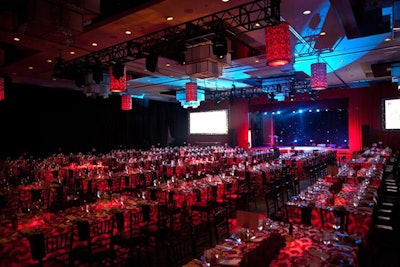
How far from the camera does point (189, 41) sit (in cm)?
712

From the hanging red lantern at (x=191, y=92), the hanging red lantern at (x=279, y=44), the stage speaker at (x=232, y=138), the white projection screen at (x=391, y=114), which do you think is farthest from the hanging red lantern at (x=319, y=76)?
the stage speaker at (x=232, y=138)

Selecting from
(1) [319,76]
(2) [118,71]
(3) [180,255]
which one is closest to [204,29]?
(2) [118,71]

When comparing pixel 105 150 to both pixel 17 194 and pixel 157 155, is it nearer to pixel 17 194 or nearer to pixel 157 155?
pixel 157 155

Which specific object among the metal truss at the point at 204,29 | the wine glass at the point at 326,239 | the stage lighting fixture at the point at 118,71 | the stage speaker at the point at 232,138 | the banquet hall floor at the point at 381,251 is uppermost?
the metal truss at the point at 204,29

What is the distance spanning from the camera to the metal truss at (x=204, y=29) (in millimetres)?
5493

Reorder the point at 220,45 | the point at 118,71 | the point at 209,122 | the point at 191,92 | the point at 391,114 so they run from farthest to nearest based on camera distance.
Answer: the point at 209,122, the point at 391,114, the point at 191,92, the point at 118,71, the point at 220,45

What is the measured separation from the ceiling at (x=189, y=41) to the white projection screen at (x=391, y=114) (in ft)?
10.8

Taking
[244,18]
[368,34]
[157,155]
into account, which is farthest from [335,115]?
[244,18]

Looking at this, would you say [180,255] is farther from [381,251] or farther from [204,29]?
[204,29]

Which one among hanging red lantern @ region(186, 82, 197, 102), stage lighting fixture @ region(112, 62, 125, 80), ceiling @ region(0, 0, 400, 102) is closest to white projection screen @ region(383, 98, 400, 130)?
ceiling @ region(0, 0, 400, 102)

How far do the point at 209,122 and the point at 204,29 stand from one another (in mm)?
15239

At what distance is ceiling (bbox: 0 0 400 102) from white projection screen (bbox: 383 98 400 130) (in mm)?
3286

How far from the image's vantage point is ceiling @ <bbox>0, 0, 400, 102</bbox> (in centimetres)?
501

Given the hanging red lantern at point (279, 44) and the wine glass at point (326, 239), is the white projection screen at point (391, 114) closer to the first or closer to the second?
the hanging red lantern at point (279, 44)
